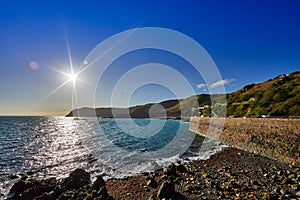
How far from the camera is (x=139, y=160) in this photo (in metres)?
21.8

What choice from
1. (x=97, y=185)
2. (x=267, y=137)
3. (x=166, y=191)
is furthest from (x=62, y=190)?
(x=267, y=137)

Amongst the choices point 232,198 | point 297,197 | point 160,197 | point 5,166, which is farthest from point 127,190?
point 5,166

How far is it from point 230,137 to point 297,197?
22.6 metres

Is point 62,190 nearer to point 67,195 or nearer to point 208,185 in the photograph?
point 67,195

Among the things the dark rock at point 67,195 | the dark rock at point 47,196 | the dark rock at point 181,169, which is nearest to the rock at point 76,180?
the dark rock at point 67,195

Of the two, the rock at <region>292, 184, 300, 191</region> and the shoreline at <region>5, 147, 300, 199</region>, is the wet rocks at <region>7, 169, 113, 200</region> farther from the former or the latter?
the rock at <region>292, 184, 300, 191</region>

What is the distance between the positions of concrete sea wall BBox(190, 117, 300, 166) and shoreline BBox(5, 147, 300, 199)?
155 centimetres

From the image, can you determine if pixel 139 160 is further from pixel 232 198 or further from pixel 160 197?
pixel 232 198

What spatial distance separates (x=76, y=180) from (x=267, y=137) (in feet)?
63.7

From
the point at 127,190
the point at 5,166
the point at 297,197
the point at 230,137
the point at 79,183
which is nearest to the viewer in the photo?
the point at 297,197

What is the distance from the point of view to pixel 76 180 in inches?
525

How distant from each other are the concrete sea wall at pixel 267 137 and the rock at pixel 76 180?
1666 centimetres

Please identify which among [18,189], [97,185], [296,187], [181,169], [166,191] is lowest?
[296,187]

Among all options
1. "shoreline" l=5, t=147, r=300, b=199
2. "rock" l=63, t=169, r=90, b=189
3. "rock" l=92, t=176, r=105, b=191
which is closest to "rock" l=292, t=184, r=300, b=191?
"shoreline" l=5, t=147, r=300, b=199
